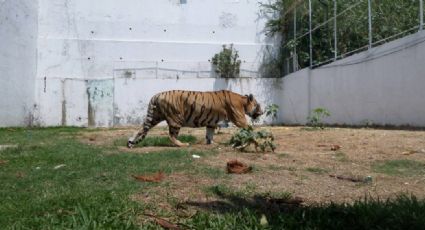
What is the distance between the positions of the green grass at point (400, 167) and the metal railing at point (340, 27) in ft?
22.1

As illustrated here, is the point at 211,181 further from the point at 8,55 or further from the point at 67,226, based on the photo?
the point at 8,55

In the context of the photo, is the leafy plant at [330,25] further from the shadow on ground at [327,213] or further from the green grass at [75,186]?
the shadow on ground at [327,213]

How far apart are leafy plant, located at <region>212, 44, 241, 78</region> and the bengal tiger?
13.9m

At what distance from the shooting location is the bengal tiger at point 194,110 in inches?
376

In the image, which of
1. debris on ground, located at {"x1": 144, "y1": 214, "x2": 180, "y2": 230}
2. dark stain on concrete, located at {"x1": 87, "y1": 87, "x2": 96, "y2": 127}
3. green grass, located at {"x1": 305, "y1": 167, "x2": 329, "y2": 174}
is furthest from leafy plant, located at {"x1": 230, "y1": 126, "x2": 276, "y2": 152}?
dark stain on concrete, located at {"x1": 87, "y1": 87, "x2": 96, "y2": 127}

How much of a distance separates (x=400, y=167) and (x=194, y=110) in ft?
14.2

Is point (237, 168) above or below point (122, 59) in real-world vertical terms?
below

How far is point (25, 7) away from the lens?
20.9m

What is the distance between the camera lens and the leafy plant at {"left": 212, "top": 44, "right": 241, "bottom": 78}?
77.9 feet

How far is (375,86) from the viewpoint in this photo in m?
14.4

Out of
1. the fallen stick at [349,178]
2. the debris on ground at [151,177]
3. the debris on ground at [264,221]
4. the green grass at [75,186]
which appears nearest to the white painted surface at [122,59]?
the green grass at [75,186]

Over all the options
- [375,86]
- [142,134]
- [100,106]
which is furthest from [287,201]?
[100,106]

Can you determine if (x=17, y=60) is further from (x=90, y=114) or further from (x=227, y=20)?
(x=227, y=20)

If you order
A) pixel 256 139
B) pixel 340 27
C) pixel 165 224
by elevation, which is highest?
pixel 340 27
